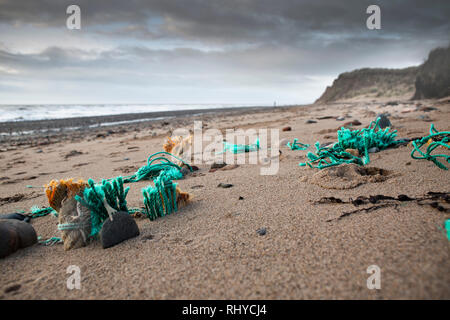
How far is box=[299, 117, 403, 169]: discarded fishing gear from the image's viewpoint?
7.43ft

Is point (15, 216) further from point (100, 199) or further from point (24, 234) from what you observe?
point (100, 199)

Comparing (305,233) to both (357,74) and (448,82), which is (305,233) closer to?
(448,82)

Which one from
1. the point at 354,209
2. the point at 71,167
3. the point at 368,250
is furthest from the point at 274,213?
the point at 71,167

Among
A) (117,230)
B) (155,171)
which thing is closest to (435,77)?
(155,171)

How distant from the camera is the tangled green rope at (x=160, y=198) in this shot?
Result: 1642 millimetres

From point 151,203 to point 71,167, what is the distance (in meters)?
2.94

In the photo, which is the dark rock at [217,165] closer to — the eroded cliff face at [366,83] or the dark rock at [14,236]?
the dark rock at [14,236]

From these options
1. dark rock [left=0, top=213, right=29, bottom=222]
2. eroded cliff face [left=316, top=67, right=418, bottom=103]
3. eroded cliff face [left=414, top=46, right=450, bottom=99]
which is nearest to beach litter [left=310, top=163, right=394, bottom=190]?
dark rock [left=0, top=213, right=29, bottom=222]

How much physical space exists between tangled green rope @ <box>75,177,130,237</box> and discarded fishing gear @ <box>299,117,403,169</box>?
1627mm

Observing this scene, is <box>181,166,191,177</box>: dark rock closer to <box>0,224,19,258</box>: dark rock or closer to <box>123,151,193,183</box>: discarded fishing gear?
<box>123,151,193,183</box>: discarded fishing gear

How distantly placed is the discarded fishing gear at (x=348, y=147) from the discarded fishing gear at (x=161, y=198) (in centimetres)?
127

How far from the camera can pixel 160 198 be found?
1.68 meters
